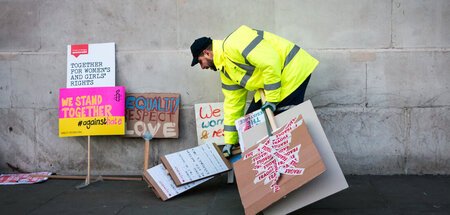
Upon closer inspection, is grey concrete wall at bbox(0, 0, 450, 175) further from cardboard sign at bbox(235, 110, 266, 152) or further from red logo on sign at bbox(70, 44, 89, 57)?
cardboard sign at bbox(235, 110, 266, 152)

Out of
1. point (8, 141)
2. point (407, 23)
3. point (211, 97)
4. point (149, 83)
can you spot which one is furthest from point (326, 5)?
point (8, 141)

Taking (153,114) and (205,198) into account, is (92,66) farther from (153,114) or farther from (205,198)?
(205,198)

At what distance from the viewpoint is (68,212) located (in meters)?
3.80

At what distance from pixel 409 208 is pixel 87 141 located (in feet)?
12.4

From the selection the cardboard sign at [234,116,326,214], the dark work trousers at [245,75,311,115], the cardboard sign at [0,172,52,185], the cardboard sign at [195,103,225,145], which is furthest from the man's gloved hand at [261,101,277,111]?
the cardboard sign at [0,172,52,185]

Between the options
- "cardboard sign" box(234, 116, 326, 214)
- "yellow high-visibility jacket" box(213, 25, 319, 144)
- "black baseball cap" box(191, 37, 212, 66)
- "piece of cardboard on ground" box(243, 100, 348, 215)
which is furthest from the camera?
"black baseball cap" box(191, 37, 212, 66)

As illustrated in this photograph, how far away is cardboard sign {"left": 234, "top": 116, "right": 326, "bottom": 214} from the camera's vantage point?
3109 mm

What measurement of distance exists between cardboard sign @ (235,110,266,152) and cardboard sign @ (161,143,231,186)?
0.47 meters

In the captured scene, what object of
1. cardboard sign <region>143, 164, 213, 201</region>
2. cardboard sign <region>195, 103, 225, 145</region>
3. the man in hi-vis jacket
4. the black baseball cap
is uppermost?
the black baseball cap

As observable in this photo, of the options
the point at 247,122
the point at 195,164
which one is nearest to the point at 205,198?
the point at 195,164

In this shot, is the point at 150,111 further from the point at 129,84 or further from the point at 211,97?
the point at 211,97

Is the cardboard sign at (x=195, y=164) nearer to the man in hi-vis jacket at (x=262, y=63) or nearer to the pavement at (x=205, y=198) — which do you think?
the pavement at (x=205, y=198)

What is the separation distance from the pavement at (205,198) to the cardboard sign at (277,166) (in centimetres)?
43

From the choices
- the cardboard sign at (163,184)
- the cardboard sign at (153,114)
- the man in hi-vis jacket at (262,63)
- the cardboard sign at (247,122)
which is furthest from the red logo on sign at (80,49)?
the cardboard sign at (247,122)
